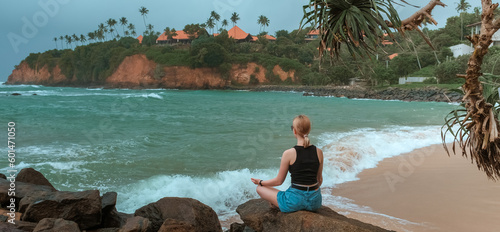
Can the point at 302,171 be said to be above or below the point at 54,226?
above

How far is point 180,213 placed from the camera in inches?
164

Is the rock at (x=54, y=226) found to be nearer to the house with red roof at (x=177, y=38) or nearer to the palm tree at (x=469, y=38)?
the palm tree at (x=469, y=38)

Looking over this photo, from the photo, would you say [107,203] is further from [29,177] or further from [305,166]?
[305,166]

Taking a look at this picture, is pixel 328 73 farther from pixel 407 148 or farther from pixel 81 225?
pixel 81 225

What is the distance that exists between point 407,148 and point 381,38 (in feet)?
26.0

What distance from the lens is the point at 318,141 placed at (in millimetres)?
12391

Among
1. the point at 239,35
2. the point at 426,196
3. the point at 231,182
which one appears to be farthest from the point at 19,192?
the point at 239,35

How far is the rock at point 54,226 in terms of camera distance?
328 cm

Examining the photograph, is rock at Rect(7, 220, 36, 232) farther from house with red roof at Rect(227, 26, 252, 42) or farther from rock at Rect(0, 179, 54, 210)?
house with red roof at Rect(227, 26, 252, 42)

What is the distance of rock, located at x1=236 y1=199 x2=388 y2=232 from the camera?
3.07 meters

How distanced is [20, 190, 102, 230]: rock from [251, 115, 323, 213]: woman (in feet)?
6.93

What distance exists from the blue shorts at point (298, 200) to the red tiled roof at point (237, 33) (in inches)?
3719

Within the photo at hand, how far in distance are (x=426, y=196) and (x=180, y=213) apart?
4.43 m

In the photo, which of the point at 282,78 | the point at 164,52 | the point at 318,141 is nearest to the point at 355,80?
the point at 282,78
